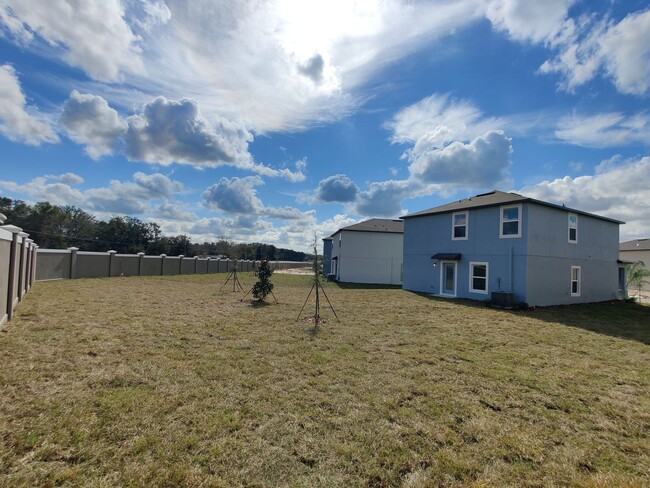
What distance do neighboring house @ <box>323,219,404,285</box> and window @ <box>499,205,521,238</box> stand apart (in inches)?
481

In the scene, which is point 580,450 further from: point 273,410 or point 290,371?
point 290,371

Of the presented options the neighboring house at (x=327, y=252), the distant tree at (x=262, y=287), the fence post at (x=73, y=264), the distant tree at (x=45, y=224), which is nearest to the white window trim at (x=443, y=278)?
the distant tree at (x=262, y=287)

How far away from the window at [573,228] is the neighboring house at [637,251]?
1859 centimetres

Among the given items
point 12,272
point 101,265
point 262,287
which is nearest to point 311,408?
point 12,272

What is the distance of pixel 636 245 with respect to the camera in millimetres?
30547

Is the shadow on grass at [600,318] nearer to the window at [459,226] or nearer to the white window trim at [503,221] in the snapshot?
the white window trim at [503,221]

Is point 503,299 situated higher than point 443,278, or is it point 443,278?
point 443,278

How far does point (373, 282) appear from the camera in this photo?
86.6 feet

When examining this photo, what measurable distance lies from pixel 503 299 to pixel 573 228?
6022mm

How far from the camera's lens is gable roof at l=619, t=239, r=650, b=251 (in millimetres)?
29128

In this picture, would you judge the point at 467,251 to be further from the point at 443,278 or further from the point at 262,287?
the point at 262,287

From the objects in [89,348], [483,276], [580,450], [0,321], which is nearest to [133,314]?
[0,321]

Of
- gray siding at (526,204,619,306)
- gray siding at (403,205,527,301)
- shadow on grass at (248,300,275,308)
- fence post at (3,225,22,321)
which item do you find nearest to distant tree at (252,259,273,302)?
shadow on grass at (248,300,275,308)

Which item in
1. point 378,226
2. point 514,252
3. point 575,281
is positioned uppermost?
point 378,226
